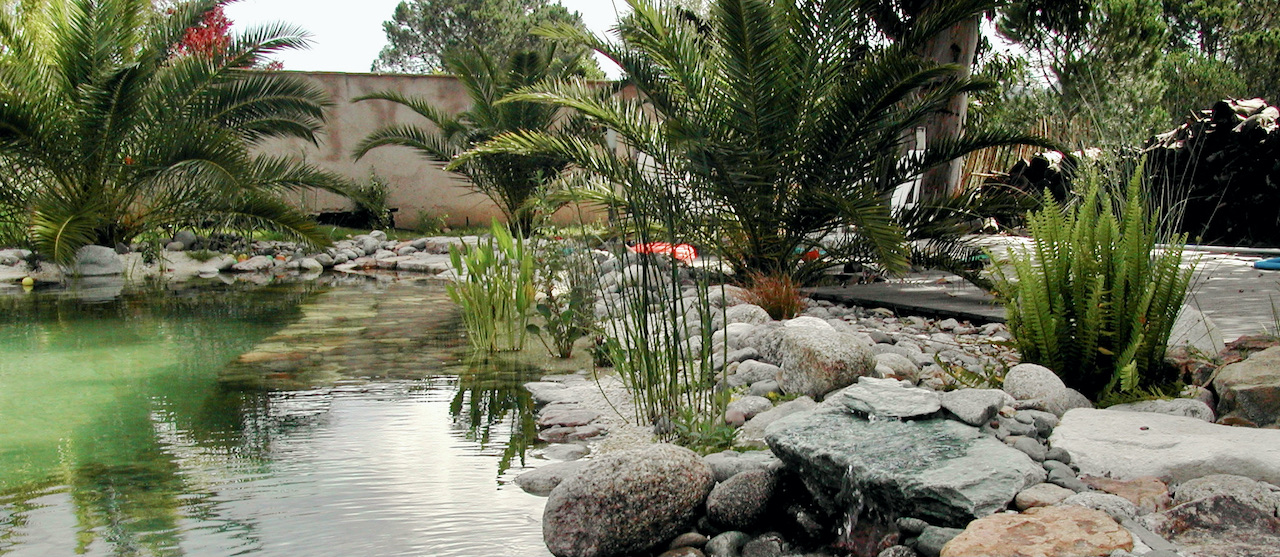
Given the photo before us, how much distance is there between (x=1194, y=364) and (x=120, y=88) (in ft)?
29.2

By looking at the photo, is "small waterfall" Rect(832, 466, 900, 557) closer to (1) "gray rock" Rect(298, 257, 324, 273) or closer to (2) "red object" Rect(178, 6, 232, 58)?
(1) "gray rock" Rect(298, 257, 324, 273)

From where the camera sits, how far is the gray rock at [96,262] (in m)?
9.88

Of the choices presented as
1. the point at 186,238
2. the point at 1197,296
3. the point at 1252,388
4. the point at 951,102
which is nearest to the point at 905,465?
the point at 1252,388

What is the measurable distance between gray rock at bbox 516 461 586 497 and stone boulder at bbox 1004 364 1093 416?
144 cm

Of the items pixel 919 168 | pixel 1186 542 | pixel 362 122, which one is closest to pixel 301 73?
pixel 362 122

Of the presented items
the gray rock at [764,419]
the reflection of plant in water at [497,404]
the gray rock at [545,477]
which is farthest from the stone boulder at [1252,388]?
the reflection of plant in water at [497,404]

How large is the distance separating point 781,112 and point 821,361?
8.59 feet

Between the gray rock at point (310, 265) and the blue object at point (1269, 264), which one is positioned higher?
the gray rock at point (310, 265)

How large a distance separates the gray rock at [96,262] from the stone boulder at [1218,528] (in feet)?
33.0

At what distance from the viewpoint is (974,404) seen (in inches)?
110

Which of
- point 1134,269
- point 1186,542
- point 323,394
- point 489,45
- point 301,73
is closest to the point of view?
point 1186,542

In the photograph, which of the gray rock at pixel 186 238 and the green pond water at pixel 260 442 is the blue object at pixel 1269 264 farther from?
the gray rock at pixel 186 238

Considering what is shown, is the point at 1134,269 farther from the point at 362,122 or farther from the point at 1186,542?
the point at 362,122

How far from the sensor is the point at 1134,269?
3256 millimetres
